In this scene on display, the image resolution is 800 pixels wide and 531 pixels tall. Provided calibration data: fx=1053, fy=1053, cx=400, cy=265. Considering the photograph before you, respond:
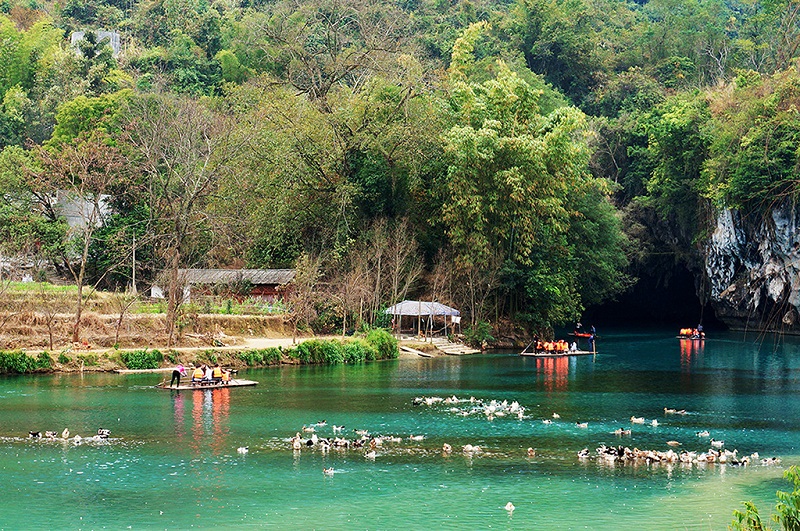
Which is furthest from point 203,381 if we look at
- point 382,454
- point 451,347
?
point 451,347

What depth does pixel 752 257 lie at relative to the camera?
64.8 m

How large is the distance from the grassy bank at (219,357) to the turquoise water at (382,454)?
141 centimetres

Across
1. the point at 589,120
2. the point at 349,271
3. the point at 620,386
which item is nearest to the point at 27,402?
the point at 620,386

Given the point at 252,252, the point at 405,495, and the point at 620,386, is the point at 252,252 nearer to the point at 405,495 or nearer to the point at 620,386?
the point at 620,386

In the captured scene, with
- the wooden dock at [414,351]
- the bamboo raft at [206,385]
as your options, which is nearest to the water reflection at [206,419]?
the bamboo raft at [206,385]

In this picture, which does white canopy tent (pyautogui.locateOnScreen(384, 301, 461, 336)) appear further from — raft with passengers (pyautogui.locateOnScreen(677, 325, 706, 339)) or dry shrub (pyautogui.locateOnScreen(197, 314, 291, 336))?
raft with passengers (pyautogui.locateOnScreen(677, 325, 706, 339))

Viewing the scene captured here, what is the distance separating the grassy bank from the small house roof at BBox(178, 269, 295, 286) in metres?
7.37

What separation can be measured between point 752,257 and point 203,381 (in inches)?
1574

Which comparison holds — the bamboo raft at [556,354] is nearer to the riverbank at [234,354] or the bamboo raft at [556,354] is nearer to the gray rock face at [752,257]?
the riverbank at [234,354]

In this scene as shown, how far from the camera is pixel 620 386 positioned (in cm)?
4125

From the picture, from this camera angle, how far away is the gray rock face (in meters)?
59.6

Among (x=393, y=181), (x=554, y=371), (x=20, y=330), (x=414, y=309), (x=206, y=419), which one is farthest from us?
(x=393, y=181)

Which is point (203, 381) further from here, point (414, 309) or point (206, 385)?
point (414, 309)

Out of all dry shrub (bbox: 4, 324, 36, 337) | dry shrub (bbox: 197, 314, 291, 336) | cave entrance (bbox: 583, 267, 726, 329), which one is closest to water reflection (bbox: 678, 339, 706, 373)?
cave entrance (bbox: 583, 267, 726, 329)
